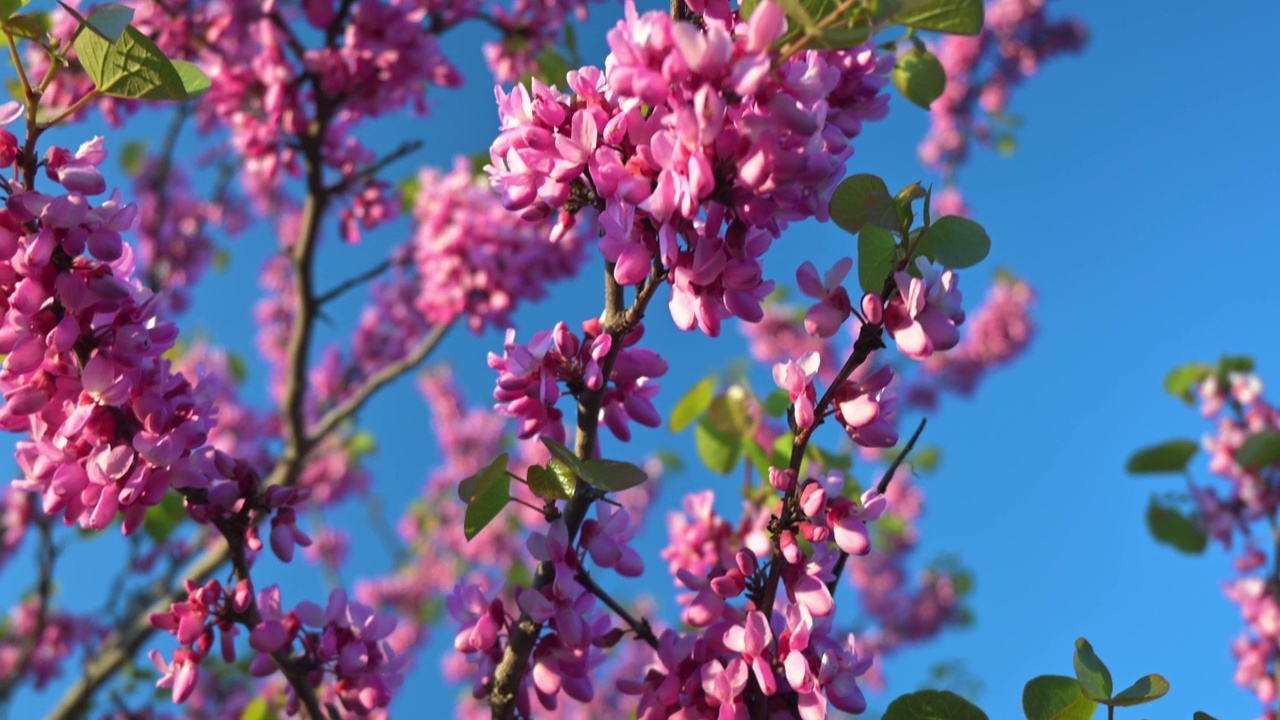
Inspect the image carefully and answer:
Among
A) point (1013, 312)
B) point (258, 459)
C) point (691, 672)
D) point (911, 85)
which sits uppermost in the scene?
point (1013, 312)

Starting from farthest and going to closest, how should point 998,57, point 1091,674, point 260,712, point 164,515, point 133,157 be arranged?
point 998,57, point 133,157, point 164,515, point 260,712, point 1091,674

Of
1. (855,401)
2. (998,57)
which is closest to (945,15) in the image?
(855,401)

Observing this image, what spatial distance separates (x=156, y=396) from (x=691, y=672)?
93 centimetres

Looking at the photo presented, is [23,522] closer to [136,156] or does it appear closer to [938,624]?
[136,156]

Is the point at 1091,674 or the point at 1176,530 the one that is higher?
the point at 1176,530

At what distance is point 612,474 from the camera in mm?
1227

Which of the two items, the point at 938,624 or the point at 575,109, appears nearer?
the point at 575,109

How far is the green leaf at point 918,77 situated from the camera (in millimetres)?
1437

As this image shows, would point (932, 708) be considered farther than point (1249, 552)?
No

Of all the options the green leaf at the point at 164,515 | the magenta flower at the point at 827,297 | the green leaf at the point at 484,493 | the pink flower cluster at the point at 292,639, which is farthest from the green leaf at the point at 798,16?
the green leaf at the point at 164,515

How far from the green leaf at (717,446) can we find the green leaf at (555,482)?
42.8 inches

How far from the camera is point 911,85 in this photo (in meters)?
1.44

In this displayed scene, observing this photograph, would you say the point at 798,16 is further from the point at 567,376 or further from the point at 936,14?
the point at 567,376

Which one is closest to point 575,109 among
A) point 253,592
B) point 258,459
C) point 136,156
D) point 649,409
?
point 649,409
